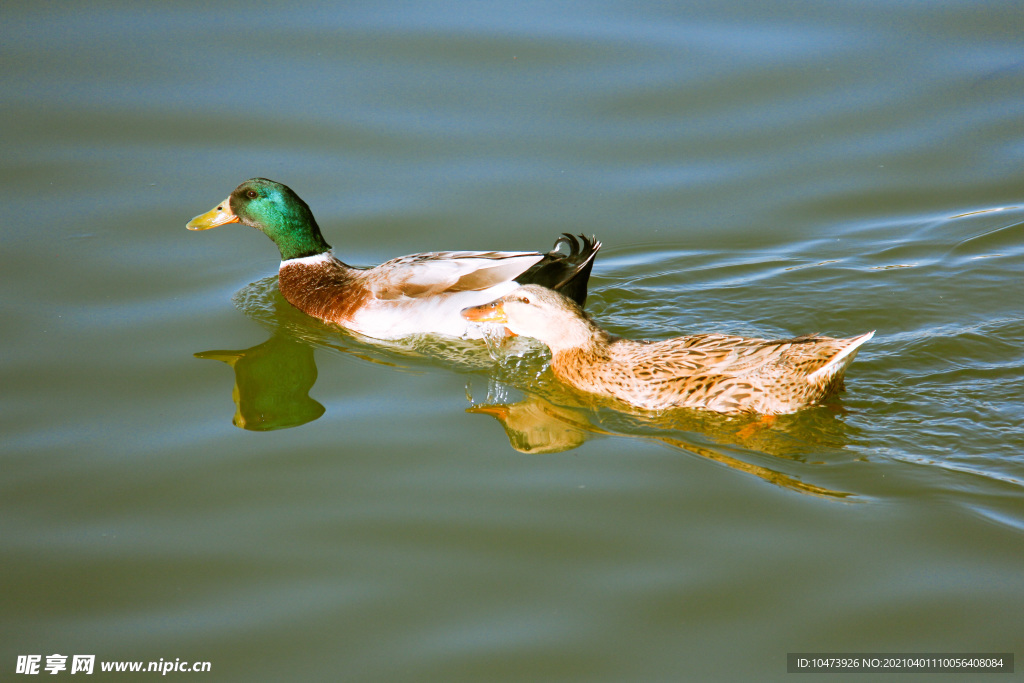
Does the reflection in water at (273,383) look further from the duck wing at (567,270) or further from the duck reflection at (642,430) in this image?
the duck wing at (567,270)

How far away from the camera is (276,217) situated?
22.7ft

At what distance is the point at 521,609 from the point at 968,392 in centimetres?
280

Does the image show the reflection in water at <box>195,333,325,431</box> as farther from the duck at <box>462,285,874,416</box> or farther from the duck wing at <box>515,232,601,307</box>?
the duck wing at <box>515,232,601,307</box>

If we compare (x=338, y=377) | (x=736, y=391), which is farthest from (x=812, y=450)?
(x=338, y=377)

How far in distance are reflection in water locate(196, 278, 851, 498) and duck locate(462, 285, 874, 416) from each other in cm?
9

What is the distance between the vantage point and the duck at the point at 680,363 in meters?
4.93

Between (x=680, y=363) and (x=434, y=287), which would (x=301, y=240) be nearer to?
(x=434, y=287)

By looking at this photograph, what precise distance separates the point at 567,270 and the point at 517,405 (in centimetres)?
111

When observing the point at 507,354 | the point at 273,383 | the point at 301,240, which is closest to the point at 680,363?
the point at 507,354

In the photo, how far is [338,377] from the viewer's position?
231 inches

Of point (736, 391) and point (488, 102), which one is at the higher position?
point (488, 102)

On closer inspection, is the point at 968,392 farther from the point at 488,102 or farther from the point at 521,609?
the point at 488,102

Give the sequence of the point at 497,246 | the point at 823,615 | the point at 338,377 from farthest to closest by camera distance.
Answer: the point at 497,246 < the point at 338,377 < the point at 823,615

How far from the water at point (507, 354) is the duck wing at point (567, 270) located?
373 millimetres
